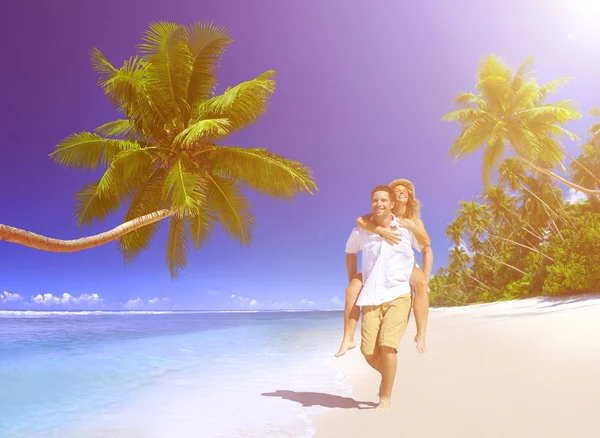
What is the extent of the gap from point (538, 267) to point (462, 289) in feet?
87.6

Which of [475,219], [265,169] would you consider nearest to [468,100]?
[265,169]

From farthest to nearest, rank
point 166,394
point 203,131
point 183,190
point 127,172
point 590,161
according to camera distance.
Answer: point 590,161, point 127,172, point 203,131, point 183,190, point 166,394

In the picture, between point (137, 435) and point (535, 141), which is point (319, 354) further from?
point (535, 141)

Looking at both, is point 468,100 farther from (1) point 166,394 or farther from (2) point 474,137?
(1) point 166,394

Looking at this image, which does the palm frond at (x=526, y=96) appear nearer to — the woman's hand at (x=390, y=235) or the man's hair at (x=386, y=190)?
the man's hair at (x=386, y=190)

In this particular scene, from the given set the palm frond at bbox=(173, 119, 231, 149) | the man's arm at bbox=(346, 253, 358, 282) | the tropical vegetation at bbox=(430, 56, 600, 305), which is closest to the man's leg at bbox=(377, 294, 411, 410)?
the man's arm at bbox=(346, 253, 358, 282)

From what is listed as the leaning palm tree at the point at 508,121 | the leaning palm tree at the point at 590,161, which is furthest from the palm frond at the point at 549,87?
the leaning palm tree at the point at 590,161

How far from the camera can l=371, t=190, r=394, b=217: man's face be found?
352 cm

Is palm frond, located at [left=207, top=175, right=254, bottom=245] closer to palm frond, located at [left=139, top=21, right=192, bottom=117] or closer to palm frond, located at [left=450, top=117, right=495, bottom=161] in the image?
palm frond, located at [left=139, top=21, right=192, bottom=117]

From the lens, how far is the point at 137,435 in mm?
4262

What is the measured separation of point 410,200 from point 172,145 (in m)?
8.44

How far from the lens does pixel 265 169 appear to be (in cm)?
1159

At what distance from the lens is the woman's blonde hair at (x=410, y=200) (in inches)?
148

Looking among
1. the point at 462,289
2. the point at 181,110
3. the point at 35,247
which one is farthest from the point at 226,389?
the point at 462,289
